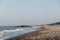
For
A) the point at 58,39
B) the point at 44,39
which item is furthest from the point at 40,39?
the point at 58,39

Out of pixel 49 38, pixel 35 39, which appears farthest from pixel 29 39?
pixel 49 38

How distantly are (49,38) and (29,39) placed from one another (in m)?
1.60

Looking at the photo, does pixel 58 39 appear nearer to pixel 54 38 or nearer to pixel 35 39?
pixel 54 38

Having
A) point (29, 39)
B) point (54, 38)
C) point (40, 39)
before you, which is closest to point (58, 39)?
point (54, 38)

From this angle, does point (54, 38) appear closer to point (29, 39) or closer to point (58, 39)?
point (58, 39)

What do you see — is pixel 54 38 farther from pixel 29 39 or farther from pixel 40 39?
pixel 29 39

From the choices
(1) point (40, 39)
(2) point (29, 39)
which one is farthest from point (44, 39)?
(2) point (29, 39)

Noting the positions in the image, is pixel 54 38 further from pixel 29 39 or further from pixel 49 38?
pixel 29 39

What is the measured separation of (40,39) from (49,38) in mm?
692

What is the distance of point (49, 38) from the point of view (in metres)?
14.0

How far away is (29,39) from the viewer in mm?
14445

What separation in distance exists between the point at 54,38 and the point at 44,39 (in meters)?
0.77

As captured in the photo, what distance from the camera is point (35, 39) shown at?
14031 mm

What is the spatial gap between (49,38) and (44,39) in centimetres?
39
